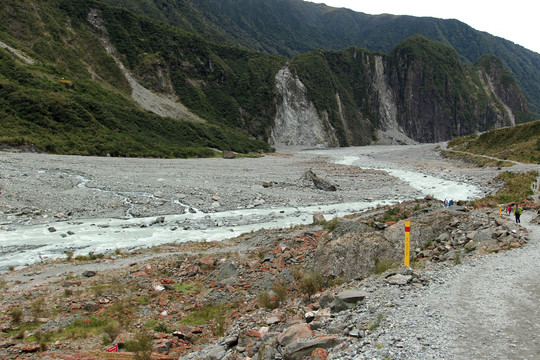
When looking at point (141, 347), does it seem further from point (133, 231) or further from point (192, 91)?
point (192, 91)

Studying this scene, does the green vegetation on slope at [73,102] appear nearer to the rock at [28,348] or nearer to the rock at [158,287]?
the rock at [158,287]

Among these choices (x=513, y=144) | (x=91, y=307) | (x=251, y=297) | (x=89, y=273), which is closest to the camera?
(x=91, y=307)

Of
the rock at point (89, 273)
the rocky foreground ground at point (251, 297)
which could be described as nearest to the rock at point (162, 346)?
the rocky foreground ground at point (251, 297)

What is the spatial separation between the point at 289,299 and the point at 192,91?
111 m

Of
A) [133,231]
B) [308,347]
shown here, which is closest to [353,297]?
[308,347]

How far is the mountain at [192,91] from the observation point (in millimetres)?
56688

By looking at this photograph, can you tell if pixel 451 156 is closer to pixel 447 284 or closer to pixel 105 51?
pixel 447 284

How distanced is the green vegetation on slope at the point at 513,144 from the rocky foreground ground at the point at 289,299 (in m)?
46.6

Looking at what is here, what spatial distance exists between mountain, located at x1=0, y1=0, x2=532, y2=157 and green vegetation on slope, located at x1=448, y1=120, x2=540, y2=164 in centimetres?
5283

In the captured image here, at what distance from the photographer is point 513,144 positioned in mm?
59750

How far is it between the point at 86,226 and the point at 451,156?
69.9 m

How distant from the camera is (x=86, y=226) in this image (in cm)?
2050

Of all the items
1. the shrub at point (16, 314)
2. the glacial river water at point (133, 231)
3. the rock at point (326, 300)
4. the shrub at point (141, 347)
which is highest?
the rock at point (326, 300)

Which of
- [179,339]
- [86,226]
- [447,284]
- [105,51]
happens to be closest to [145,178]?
[86,226]
